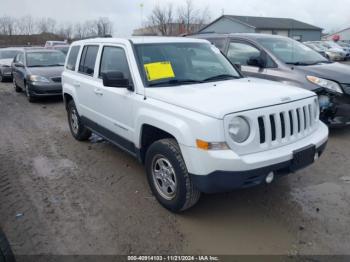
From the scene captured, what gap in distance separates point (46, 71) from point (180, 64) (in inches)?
280

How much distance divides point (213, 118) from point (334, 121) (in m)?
3.91

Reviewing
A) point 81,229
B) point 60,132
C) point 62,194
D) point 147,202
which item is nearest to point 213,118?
point 147,202

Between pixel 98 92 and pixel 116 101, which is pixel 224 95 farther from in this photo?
pixel 98 92

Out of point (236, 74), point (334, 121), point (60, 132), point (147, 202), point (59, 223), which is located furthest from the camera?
point (60, 132)

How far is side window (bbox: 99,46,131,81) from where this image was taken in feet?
13.5

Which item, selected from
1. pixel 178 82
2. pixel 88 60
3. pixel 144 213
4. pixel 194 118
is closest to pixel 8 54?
pixel 88 60

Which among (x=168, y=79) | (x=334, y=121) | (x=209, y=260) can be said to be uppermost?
(x=168, y=79)

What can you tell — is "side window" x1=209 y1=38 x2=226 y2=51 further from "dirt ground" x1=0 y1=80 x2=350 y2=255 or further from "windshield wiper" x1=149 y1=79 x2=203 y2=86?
"windshield wiper" x1=149 y1=79 x2=203 y2=86

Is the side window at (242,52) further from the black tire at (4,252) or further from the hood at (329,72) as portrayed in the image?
the black tire at (4,252)

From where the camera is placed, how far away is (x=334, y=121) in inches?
231

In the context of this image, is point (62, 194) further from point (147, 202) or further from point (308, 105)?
point (308, 105)

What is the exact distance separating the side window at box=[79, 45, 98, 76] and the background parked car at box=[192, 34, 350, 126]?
282 cm

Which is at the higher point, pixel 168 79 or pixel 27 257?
pixel 168 79

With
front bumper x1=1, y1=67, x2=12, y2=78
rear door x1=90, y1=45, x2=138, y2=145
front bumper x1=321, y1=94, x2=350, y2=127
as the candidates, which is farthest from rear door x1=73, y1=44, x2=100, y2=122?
front bumper x1=1, y1=67, x2=12, y2=78
